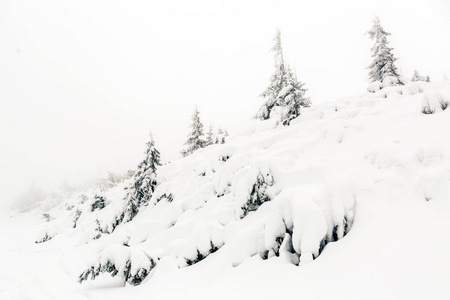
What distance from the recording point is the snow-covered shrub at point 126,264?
655cm

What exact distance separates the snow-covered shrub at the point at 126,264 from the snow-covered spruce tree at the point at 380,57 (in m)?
20.6

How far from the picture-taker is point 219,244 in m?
6.67

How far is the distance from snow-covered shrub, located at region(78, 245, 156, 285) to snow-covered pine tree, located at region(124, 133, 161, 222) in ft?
20.3

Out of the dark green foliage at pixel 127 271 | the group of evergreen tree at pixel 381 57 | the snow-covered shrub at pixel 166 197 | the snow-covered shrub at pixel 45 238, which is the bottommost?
the snow-covered shrub at pixel 45 238

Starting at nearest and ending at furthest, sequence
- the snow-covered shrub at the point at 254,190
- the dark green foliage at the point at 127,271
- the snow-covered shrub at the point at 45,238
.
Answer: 1. the dark green foliage at the point at 127,271
2. the snow-covered shrub at the point at 254,190
3. the snow-covered shrub at the point at 45,238

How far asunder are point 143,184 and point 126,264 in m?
7.04

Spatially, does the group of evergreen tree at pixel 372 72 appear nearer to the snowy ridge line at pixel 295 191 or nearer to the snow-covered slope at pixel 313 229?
the snowy ridge line at pixel 295 191

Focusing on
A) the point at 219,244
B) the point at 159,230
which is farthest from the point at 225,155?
the point at 219,244

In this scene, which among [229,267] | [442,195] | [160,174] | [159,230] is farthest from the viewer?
[160,174]

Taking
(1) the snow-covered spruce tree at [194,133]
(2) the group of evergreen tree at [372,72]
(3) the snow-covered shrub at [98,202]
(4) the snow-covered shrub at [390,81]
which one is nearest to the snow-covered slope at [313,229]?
(3) the snow-covered shrub at [98,202]

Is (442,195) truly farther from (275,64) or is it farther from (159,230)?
(275,64)

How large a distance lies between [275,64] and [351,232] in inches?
681

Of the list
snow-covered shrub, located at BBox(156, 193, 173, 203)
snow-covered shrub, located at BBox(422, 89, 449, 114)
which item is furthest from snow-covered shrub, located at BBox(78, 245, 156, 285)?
snow-covered shrub, located at BBox(422, 89, 449, 114)

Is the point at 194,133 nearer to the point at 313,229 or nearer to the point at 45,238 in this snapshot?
the point at 45,238
